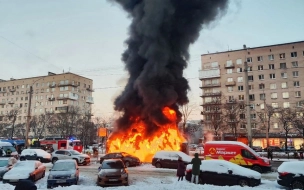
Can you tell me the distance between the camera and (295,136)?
199 ft

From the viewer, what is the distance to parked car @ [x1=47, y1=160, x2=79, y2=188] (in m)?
→ 15.4

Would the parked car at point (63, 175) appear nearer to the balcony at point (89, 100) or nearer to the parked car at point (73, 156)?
the parked car at point (73, 156)

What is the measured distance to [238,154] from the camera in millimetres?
22125

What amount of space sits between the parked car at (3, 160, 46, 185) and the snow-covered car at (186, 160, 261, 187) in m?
10.00

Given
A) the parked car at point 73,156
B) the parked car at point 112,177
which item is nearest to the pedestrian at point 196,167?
the parked car at point 112,177

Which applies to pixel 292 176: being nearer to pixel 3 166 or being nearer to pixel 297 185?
pixel 297 185

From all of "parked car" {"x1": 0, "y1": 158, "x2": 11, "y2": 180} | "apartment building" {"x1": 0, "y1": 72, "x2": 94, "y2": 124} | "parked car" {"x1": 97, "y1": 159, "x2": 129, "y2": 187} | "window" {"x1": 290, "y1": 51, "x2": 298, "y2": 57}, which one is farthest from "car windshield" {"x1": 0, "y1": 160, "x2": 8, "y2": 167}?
"apartment building" {"x1": 0, "y1": 72, "x2": 94, "y2": 124}

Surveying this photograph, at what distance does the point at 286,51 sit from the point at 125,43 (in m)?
44.7

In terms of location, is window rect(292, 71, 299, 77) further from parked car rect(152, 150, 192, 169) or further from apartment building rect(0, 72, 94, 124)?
apartment building rect(0, 72, 94, 124)

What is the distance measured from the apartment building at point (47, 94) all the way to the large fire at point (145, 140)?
177 feet

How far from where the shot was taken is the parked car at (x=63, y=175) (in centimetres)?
1540

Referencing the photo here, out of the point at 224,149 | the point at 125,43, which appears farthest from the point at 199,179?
the point at 125,43

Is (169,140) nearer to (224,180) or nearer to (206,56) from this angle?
(224,180)

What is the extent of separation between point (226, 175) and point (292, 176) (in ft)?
10.8
